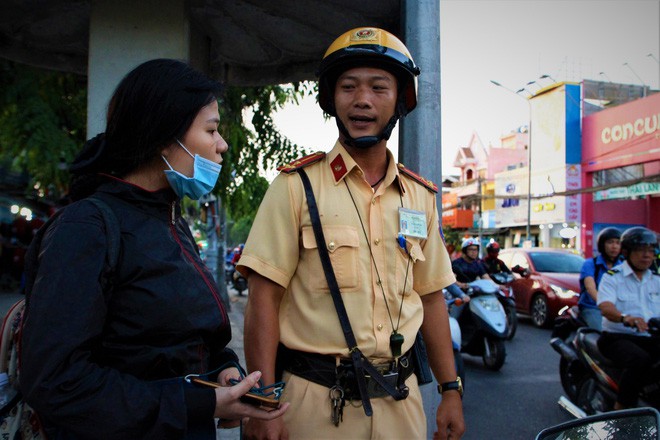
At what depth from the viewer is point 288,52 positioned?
4.75 m

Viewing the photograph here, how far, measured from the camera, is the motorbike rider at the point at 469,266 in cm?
794

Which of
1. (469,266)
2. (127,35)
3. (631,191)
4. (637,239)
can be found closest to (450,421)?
(637,239)

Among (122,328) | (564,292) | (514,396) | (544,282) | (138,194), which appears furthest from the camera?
(544,282)

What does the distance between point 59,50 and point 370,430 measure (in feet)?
14.4

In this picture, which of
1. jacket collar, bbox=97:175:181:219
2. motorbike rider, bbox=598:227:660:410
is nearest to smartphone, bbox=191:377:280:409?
jacket collar, bbox=97:175:181:219

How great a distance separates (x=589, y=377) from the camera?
4.97 m

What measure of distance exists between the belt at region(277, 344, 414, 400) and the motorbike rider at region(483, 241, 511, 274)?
7908 millimetres

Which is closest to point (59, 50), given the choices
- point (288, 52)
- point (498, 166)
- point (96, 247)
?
point (288, 52)

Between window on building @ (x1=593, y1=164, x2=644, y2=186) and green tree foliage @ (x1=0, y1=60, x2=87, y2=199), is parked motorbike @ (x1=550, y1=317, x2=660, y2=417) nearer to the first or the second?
green tree foliage @ (x1=0, y1=60, x2=87, y2=199)

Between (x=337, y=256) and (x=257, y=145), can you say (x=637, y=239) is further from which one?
(x=257, y=145)

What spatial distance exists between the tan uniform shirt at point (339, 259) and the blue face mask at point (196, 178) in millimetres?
371

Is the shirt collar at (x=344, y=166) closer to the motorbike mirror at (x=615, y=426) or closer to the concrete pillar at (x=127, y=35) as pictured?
the motorbike mirror at (x=615, y=426)

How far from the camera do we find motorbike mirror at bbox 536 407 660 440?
1.21 meters

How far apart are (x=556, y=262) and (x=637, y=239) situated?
7.74m
